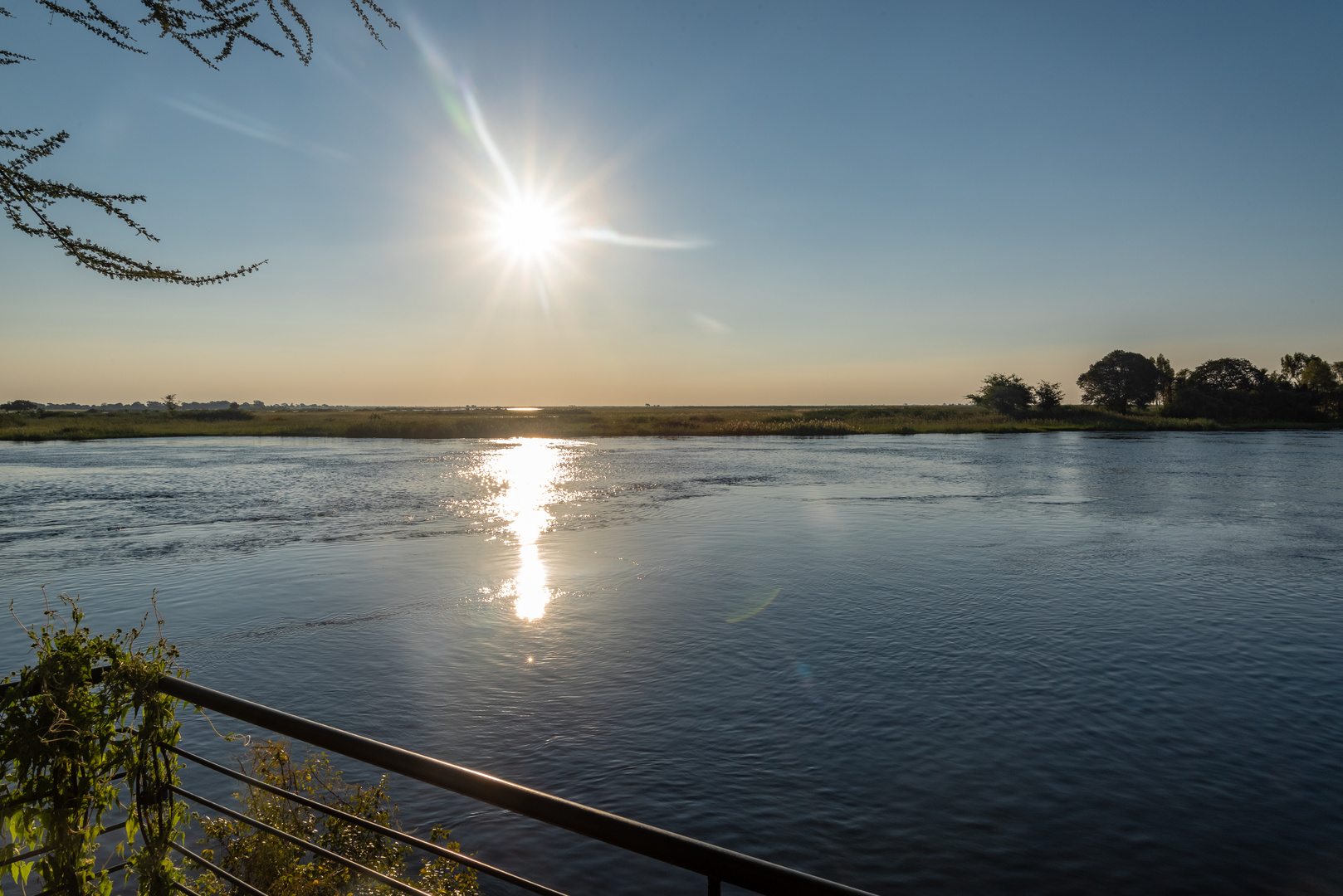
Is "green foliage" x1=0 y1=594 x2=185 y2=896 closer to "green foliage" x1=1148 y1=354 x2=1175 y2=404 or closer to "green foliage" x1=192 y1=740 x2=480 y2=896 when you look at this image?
"green foliage" x1=192 y1=740 x2=480 y2=896

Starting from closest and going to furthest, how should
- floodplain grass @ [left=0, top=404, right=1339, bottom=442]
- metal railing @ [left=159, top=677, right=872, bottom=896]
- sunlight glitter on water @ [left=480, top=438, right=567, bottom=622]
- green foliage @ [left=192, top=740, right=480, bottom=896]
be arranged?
1. metal railing @ [left=159, top=677, right=872, bottom=896]
2. green foliage @ [left=192, top=740, right=480, bottom=896]
3. sunlight glitter on water @ [left=480, top=438, right=567, bottom=622]
4. floodplain grass @ [left=0, top=404, right=1339, bottom=442]

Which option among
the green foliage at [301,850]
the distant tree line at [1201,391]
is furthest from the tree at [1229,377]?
the green foliage at [301,850]

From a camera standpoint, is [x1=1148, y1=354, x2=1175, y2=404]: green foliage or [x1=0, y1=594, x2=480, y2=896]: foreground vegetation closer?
[x1=0, y1=594, x2=480, y2=896]: foreground vegetation

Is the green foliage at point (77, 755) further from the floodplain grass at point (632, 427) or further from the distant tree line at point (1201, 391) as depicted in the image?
the distant tree line at point (1201, 391)

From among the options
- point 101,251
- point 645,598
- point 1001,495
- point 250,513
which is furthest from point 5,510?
point 1001,495

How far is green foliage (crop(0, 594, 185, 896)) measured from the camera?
3105 millimetres

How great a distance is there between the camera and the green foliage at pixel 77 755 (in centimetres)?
311

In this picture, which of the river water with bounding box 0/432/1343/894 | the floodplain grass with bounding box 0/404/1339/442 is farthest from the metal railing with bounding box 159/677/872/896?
the floodplain grass with bounding box 0/404/1339/442

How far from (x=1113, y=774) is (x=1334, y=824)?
1822mm

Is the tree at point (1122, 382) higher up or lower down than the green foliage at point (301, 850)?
higher up

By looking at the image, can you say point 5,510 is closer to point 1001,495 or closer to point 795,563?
point 795,563

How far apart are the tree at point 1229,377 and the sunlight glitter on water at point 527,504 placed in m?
101

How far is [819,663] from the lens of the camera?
11.9 meters

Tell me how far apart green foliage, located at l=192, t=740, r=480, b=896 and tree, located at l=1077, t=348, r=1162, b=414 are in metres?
132
